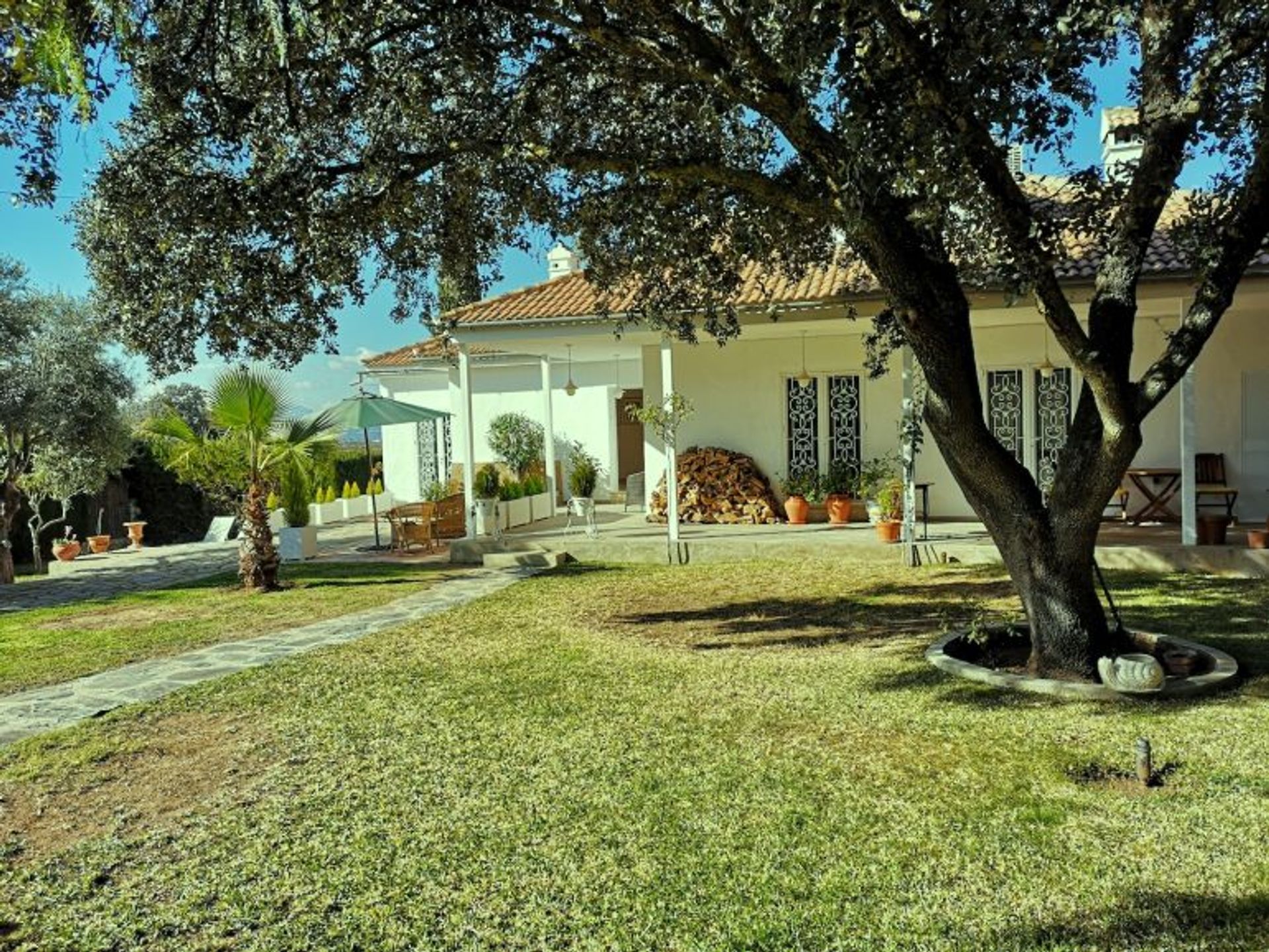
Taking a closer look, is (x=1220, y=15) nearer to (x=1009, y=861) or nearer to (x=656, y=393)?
(x=1009, y=861)

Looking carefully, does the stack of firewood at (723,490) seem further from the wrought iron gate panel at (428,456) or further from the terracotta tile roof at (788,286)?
the wrought iron gate panel at (428,456)

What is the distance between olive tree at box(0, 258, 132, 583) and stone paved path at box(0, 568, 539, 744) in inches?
343

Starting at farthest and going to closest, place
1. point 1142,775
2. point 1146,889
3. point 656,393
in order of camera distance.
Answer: point 656,393, point 1142,775, point 1146,889

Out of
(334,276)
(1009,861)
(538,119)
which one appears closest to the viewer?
(1009,861)

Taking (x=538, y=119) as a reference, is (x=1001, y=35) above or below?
below

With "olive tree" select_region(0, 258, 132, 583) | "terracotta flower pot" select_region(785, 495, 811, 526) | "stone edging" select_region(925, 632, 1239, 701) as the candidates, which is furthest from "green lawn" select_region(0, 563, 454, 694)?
"stone edging" select_region(925, 632, 1239, 701)

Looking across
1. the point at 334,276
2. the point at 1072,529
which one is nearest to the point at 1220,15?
the point at 1072,529

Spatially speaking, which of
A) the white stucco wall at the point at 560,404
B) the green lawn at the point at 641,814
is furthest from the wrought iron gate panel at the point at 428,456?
the green lawn at the point at 641,814

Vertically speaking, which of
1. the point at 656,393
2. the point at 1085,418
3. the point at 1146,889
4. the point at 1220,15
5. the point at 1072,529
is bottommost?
the point at 1146,889

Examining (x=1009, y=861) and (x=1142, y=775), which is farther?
(x=1142, y=775)

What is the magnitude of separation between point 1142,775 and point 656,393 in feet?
43.3

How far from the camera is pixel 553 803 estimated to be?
15.7 ft

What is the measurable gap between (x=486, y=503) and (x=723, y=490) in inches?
165

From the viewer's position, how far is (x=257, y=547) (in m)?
13.1
